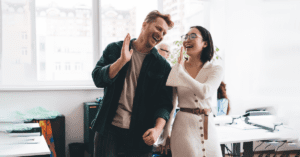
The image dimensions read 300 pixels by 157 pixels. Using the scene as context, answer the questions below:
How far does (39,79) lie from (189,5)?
9.14 feet

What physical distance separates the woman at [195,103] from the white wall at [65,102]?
2.33m

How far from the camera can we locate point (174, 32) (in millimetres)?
4391

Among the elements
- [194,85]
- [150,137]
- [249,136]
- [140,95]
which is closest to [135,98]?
[140,95]

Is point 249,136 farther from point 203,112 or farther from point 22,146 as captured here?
point 22,146

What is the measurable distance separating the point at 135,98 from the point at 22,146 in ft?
2.72

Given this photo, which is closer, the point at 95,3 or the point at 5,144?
the point at 5,144

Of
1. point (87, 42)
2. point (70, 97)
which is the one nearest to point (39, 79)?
point (70, 97)

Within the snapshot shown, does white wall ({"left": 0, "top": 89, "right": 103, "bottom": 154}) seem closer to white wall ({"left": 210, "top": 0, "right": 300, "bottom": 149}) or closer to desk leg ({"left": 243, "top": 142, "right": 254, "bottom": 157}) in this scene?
desk leg ({"left": 243, "top": 142, "right": 254, "bottom": 157})

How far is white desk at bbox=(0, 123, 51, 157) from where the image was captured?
1496mm

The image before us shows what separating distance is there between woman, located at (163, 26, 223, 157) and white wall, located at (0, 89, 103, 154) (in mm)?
2333

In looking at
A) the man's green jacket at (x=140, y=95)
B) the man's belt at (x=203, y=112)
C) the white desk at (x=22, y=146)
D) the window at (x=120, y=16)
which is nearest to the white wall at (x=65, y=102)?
the window at (x=120, y=16)

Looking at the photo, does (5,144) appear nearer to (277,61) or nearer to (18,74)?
(277,61)

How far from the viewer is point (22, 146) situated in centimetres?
162

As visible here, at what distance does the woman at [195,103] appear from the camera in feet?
4.82
